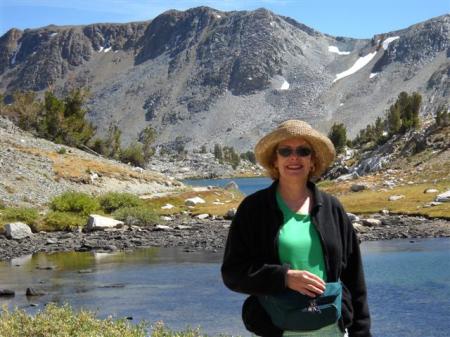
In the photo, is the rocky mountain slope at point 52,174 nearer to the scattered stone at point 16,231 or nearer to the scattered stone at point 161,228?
the scattered stone at point 16,231

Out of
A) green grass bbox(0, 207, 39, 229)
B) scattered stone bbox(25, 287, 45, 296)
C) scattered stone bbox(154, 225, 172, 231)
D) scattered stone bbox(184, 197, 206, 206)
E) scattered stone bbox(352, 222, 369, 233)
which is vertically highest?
scattered stone bbox(25, 287, 45, 296)

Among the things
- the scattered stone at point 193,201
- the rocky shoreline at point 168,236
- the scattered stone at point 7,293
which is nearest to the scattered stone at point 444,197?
the rocky shoreline at point 168,236

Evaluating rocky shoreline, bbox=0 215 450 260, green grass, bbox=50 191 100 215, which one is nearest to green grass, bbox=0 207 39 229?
rocky shoreline, bbox=0 215 450 260

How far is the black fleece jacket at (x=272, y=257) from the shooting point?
642 cm

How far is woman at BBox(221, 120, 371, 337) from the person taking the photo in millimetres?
6379

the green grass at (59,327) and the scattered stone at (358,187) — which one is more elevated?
the green grass at (59,327)

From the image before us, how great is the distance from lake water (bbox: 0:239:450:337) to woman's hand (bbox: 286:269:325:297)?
15.5 meters

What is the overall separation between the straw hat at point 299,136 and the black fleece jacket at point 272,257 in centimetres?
39

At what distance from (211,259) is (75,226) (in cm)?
1922

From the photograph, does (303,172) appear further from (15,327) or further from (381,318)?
(381,318)

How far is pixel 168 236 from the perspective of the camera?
5059 centimetres

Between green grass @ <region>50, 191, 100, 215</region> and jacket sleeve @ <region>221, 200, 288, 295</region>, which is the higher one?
jacket sleeve @ <region>221, 200, 288, 295</region>

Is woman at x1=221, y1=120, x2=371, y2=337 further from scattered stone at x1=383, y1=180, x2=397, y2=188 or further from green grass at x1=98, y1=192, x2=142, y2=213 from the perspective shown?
scattered stone at x1=383, y1=180, x2=397, y2=188

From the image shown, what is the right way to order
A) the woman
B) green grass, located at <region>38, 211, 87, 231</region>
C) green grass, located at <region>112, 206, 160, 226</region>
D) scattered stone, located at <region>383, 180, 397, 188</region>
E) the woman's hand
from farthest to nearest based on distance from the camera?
1. scattered stone, located at <region>383, 180, 397, 188</region>
2. green grass, located at <region>112, 206, 160, 226</region>
3. green grass, located at <region>38, 211, 87, 231</region>
4. the woman
5. the woman's hand
